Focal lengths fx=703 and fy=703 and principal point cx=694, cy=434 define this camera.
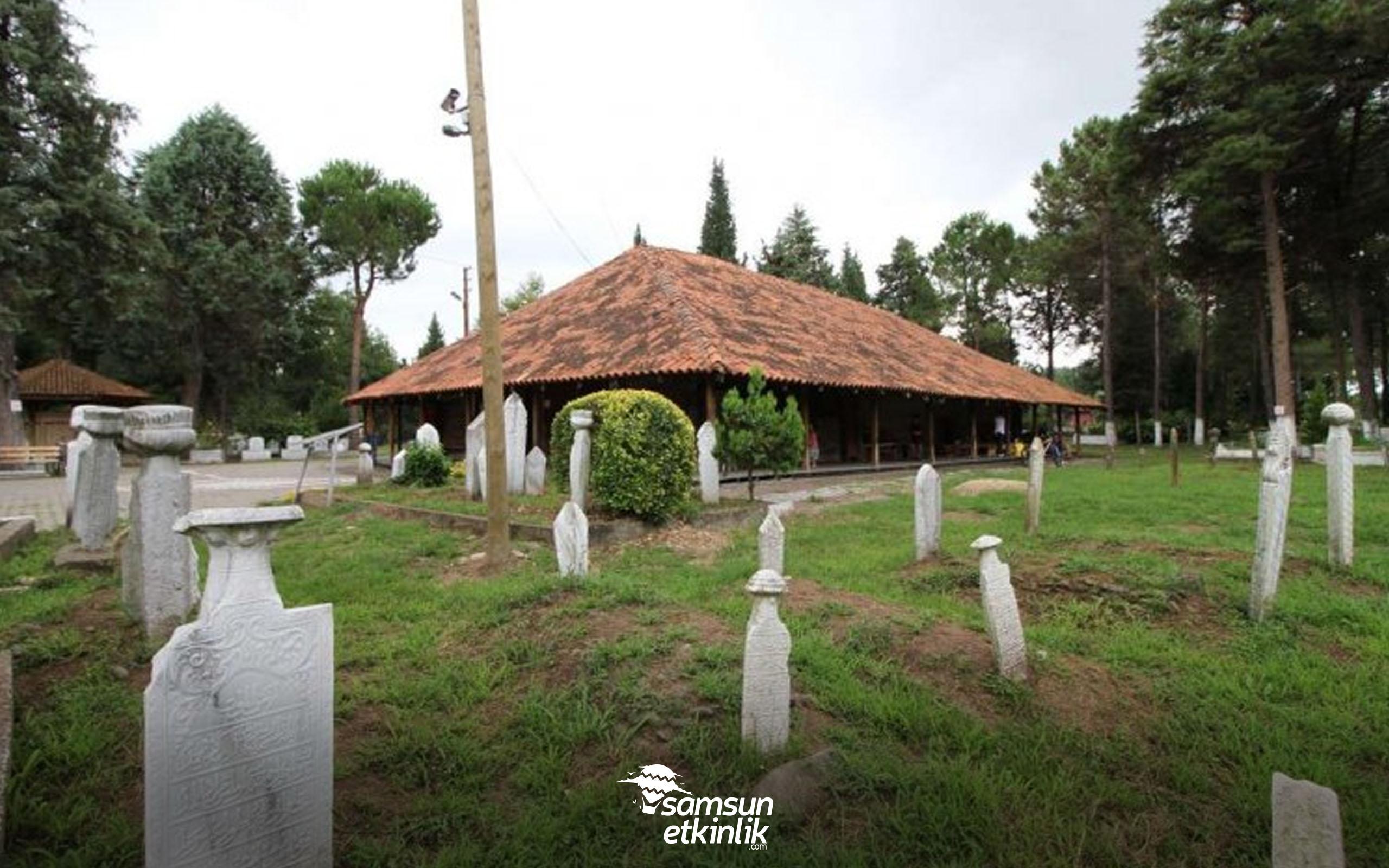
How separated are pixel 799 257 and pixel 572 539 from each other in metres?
44.5

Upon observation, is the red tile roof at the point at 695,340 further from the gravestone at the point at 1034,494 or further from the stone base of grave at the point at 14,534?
the stone base of grave at the point at 14,534

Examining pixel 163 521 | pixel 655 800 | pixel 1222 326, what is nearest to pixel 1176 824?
pixel 655 800

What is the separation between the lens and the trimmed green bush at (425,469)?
541 inches

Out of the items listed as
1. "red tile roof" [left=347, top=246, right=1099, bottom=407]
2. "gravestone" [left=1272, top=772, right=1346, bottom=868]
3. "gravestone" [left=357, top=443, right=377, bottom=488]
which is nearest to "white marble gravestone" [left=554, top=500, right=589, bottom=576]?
"gravestone" [left=1272, top=772, right=1346, bottom=868]

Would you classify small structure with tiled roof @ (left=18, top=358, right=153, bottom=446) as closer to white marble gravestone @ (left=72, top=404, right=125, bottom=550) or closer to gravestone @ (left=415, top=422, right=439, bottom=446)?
gravestone @ (left=415, top=422, right=439, bottom=446)

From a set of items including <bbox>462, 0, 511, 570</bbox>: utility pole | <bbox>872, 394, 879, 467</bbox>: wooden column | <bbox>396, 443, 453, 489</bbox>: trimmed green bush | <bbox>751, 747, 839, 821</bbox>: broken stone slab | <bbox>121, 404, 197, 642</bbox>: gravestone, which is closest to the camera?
<bbox>751, 747, 839, 821</bbox>: broken stone slab

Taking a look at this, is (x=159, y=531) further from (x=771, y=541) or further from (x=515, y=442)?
(x=515, y=442)

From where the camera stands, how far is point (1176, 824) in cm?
274

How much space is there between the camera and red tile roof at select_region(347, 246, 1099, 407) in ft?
51.5

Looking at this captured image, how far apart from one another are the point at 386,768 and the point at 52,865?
1077 mm

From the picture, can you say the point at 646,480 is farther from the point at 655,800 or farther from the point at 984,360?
the point at 984,360

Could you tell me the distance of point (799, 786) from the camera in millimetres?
2838

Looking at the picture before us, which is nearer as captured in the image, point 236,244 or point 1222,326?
point 236,244

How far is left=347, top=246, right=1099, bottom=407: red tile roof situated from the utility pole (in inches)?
295
